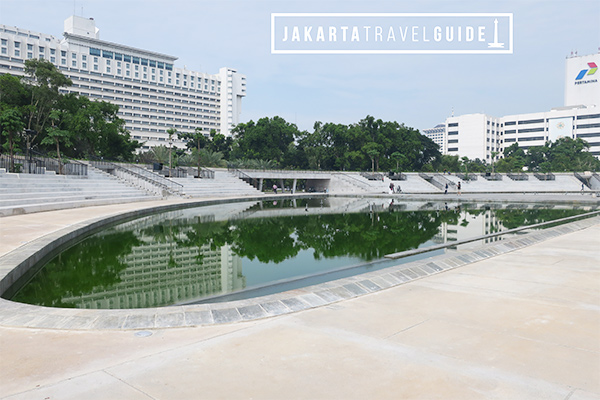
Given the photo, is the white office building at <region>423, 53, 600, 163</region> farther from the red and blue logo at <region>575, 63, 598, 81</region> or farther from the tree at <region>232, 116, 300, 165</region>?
the tree at <region>232, 116, 300, 165</region>

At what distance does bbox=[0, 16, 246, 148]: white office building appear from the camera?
114 meters

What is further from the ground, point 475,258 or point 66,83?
point 66,83

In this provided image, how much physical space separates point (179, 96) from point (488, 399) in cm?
15115

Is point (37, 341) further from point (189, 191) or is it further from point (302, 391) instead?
point (189, 191)

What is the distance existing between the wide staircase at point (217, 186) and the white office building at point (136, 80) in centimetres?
8279

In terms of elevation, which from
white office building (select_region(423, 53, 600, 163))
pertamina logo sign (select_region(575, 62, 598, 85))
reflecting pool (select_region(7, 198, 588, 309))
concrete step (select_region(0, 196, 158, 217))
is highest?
pertamina logo sign (select_region(575, 62, 598, 85))

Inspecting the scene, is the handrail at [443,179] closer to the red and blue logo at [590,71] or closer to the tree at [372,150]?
the tree at [372,150]

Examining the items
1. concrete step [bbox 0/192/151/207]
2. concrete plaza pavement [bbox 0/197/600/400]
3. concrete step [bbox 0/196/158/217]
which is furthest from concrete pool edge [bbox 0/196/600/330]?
concrete step [bbox 0/192/151/207]

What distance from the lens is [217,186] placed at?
42.8 metres

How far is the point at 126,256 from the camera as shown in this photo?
11.3m

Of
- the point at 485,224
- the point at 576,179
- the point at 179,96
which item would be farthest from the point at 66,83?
the point at 179,96

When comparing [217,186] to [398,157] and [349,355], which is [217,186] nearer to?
[398,157]

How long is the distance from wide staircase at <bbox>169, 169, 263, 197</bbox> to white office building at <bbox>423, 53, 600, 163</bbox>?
321ft

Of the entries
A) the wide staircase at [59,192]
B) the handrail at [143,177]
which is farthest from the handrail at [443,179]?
the wide staircase at [59,192]
